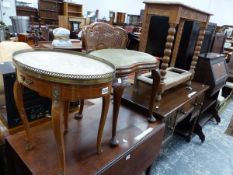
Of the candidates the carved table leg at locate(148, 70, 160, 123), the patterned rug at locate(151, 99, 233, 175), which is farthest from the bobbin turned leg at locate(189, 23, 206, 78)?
the carved table leg at locate(148, 70, 160, 123)

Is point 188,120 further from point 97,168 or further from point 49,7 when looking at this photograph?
point 49,7

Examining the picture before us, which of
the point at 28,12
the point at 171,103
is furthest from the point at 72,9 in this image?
the point at 171,103

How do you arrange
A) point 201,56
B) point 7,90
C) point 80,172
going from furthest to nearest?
point 201,56
point 7,90
point 80,172

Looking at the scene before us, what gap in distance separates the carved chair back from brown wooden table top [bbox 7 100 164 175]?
18.7 inches

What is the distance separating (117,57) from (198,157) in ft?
4.50

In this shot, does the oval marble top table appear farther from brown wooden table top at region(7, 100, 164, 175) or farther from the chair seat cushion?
brown wooden table top at region(7, 100, 164, 175)

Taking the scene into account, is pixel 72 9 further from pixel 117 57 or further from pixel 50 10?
pixel 117 57

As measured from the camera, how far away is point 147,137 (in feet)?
3.75

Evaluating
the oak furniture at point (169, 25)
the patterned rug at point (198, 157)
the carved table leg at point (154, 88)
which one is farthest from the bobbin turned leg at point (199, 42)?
the carved table leg at point (154, 88)

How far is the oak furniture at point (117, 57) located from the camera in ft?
2.95

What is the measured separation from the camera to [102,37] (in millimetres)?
1361

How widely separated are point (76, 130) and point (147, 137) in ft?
1.39

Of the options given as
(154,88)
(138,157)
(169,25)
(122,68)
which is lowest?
(138,157)

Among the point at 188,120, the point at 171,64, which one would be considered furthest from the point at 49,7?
the point at 188,120
